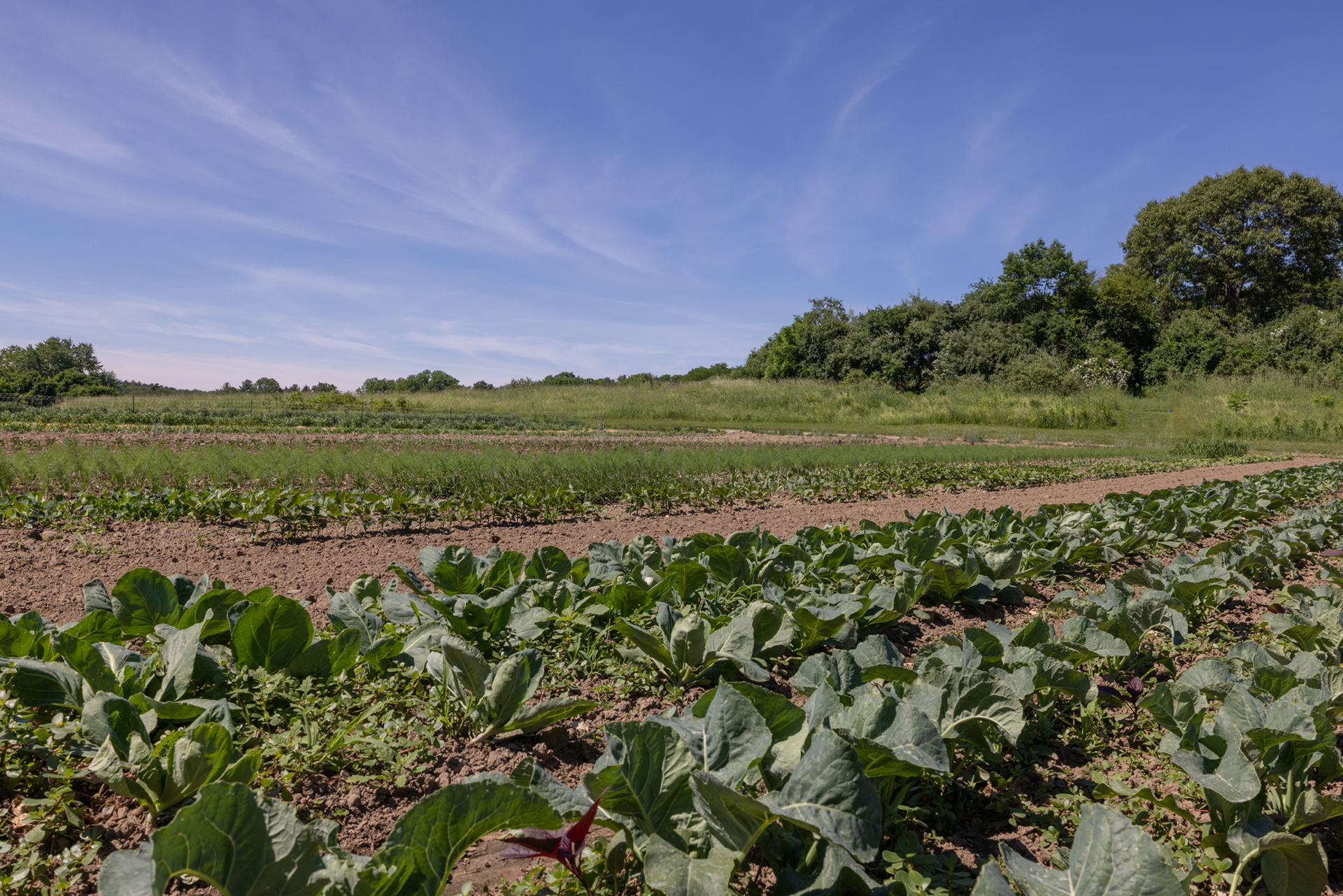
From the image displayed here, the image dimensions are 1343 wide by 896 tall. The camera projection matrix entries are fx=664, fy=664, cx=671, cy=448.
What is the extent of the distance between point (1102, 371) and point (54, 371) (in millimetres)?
99178

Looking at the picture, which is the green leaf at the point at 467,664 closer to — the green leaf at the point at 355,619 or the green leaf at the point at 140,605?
the green leaf at the point at 355,619

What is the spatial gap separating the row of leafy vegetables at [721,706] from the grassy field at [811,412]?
2138cm

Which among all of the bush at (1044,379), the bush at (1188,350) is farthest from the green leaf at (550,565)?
the bush at (1188,350)

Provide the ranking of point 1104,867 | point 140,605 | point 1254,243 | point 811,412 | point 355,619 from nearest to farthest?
point 1104,867 < point 140,605 < point 355,619 < point 811,412 < point 1254,243

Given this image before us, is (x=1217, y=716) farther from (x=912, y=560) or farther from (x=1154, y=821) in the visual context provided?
(x=912, y=560)

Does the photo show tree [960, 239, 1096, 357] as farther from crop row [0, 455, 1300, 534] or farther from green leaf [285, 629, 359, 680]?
green leaf [285, 629, 359, 680]

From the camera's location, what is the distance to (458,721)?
2281mm

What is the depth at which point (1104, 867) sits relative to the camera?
132cm

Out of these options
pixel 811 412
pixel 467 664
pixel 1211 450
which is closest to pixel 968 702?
pixel 467 664

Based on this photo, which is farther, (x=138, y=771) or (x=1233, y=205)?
(x=1233, y=205)

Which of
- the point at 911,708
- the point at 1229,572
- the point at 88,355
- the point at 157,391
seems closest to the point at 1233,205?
the point at 1229,572

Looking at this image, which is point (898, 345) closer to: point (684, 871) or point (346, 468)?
point (346, 468)

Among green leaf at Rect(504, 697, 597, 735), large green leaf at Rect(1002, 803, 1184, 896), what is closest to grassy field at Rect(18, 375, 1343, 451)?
green leaf at Rect(504, 697, 597, 735)

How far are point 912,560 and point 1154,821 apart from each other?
77.4 inches
